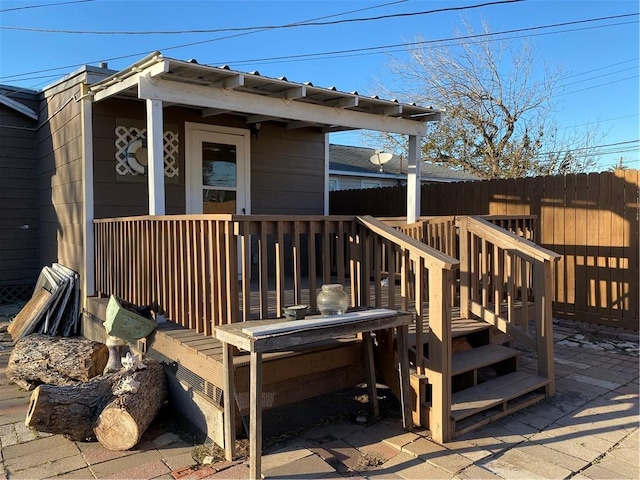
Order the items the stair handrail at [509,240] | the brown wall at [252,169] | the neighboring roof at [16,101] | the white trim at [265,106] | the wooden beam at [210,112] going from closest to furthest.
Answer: the stair handrail at [509,240]
the white trim at [265,106]
the brown wall at [252,169]
the wooden beam at [210,112]
the neighboring roof at [16,101]

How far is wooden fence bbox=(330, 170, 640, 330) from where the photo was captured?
5.14m

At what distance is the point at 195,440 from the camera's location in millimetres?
2812

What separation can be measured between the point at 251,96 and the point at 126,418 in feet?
10.7

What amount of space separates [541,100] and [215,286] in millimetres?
13517

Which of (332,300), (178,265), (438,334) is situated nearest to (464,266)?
(438,334)

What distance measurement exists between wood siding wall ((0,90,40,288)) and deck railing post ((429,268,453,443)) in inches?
255

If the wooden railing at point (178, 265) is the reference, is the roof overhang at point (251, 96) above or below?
above

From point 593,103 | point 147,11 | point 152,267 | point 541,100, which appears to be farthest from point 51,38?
point 593,103

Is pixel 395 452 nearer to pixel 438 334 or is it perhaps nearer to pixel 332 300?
pixel 438 334

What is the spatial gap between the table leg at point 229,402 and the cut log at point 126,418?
0.55 metres

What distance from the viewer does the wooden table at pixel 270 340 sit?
7.57ft

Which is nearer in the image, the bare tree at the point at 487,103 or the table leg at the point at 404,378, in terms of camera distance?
the table leg at the point at 404,378

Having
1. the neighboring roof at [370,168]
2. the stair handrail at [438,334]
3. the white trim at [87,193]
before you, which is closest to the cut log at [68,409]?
the stair handrail at [438,334]

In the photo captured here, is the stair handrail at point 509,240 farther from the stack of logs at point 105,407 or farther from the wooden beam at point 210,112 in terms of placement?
the wooden beam at point 210,112
